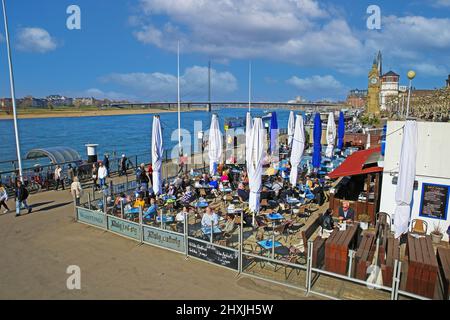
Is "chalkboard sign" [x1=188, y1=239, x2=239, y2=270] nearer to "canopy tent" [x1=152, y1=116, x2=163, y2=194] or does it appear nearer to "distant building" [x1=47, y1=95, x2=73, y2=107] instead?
"canopy tent" [x1=152, y1=116, x2=163, y2=194]

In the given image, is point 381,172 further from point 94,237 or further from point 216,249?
point 94,237

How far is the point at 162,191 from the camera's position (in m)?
14.6

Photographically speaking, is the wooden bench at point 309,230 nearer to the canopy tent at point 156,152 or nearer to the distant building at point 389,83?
the canopy tent at point 156,152

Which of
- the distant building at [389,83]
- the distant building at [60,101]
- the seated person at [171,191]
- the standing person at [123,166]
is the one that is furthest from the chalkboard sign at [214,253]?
the distant building at [60,101]

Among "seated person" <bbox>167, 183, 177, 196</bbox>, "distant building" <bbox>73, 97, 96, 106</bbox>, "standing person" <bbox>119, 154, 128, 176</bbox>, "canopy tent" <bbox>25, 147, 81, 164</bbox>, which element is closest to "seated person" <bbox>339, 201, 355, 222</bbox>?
"seated person" <bbox>167, 183, 177, 196</bbox>

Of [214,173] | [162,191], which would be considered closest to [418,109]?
[214,173]

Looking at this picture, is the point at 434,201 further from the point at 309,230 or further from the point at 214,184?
the point at 214,184

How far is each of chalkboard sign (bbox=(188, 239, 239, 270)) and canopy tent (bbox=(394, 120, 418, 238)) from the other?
4434 mm

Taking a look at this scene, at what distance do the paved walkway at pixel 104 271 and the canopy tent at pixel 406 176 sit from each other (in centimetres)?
369

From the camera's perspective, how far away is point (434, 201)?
10203mm

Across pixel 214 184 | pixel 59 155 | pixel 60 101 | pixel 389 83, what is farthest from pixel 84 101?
pixel 214 184

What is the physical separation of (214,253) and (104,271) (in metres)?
2.81

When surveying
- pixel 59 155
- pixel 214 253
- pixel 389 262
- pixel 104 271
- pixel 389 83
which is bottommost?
pixel 104 271

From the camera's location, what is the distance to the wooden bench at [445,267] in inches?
245
